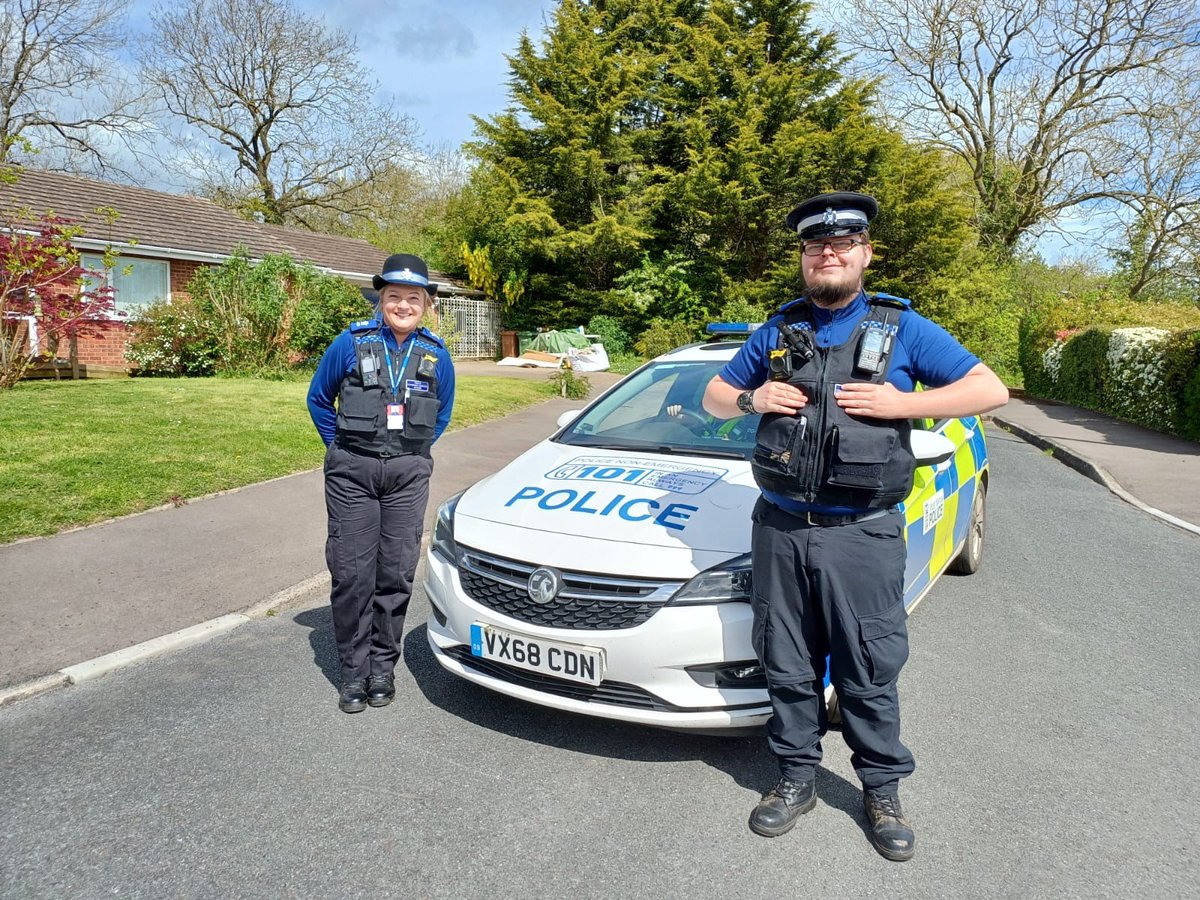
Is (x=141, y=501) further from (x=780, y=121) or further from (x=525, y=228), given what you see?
(x=780, y=121)

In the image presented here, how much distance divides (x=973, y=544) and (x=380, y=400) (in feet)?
13.0

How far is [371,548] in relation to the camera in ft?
11.7

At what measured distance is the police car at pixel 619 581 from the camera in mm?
2885

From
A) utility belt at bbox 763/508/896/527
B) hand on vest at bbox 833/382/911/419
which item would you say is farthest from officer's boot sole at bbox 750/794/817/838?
hand on vest at bbox 833/382/911/419

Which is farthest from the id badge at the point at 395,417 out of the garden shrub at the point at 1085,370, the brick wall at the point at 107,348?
the garden shrub at the point at 1085,370

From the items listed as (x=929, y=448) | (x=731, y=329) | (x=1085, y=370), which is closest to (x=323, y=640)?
(x=731, y=329)

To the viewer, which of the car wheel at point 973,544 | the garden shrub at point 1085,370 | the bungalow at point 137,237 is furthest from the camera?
the bungalow at point 137,237

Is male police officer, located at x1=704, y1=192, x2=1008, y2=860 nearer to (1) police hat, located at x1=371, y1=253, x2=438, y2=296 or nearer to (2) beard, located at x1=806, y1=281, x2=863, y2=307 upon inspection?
(2) beard, located at x1=806, y1=281, x2=863, y2=307

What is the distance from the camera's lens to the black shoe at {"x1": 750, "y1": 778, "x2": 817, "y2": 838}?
272 cm

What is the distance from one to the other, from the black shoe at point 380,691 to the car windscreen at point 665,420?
1463 mm

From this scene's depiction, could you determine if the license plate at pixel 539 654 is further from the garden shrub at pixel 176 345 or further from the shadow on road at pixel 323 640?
the garden shrub at pixel 176 345

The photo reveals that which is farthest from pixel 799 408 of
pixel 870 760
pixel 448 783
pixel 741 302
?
pixel 741 302

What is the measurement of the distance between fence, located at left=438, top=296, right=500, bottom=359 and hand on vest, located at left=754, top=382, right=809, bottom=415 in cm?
2482

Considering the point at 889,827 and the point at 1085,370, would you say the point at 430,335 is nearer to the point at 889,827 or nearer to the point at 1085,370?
the point at 889,827
